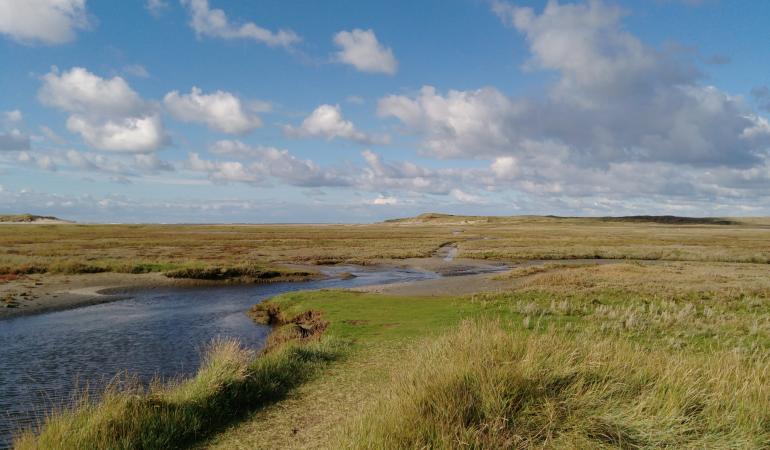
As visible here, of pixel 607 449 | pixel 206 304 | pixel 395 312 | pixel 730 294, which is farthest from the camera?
pixel 206 304

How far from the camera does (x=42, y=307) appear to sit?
30.5 m

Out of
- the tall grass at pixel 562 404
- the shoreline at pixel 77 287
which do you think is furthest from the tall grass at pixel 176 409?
the shoreline at pixel 77 287

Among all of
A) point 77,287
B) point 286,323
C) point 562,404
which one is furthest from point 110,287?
point 562,404

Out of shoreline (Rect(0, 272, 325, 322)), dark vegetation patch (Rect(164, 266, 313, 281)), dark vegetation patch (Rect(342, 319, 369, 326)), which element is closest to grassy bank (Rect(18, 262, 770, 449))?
dark vegetation patch (Rect(342, 319, 369, 326))

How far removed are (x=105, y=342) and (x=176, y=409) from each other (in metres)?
15.6

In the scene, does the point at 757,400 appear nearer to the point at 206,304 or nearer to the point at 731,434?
the point at 731,434

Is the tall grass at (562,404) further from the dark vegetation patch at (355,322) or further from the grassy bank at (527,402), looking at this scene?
the dark vegetation patch at (355,322)

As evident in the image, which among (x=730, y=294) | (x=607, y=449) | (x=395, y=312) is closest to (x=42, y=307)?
(x=395, y=312)

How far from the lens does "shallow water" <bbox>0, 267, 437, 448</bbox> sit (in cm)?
1506

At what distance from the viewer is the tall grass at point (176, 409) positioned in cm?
820

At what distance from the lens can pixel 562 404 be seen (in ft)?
25.1

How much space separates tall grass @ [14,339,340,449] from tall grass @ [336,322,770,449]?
402 centimetres

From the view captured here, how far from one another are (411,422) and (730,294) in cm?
2991

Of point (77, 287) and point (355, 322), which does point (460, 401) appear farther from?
point (77, 287)
